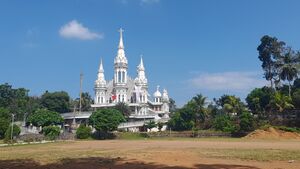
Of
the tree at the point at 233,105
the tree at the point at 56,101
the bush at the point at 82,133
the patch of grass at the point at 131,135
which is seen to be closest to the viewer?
the bush at the point at 82,133

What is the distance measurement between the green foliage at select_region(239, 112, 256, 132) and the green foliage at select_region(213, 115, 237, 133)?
1761mm

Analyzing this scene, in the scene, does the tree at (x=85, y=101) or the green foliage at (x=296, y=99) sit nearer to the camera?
the green foliage at (x=296, y=99)

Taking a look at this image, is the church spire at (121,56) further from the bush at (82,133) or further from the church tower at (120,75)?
the bush at (82,133)

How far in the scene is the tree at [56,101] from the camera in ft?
407

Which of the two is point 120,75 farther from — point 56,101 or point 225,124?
point 225,124

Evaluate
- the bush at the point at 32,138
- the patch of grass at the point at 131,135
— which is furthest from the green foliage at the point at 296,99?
the bush at the point at 32,138

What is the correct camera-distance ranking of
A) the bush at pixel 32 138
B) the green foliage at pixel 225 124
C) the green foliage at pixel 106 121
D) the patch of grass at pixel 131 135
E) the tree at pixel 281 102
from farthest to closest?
the green foliage at pixel 106 121 < the patch of grass at pixel 131 135 < the green foliage at pixel 225 124 < the tree at pixel 281 102 < the bush at pixel 32 138

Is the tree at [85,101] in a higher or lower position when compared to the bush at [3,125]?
higher

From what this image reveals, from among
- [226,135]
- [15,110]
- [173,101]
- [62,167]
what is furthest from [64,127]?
[62,167]

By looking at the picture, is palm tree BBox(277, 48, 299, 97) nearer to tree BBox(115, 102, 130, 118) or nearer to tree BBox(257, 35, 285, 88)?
tree BBox(257, 35, 285, 88)

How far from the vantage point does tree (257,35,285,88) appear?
89.2 metres

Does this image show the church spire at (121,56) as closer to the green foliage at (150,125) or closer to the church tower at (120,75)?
the church tower at (120,75)

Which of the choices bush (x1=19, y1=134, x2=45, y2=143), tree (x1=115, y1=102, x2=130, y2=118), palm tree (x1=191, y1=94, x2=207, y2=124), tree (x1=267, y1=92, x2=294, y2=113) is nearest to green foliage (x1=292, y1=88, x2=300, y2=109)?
tree (x1=267, y1=92, x2=294, y2=113)

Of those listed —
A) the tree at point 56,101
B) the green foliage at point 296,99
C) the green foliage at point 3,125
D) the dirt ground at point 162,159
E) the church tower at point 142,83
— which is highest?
the church tower at point 142,83
